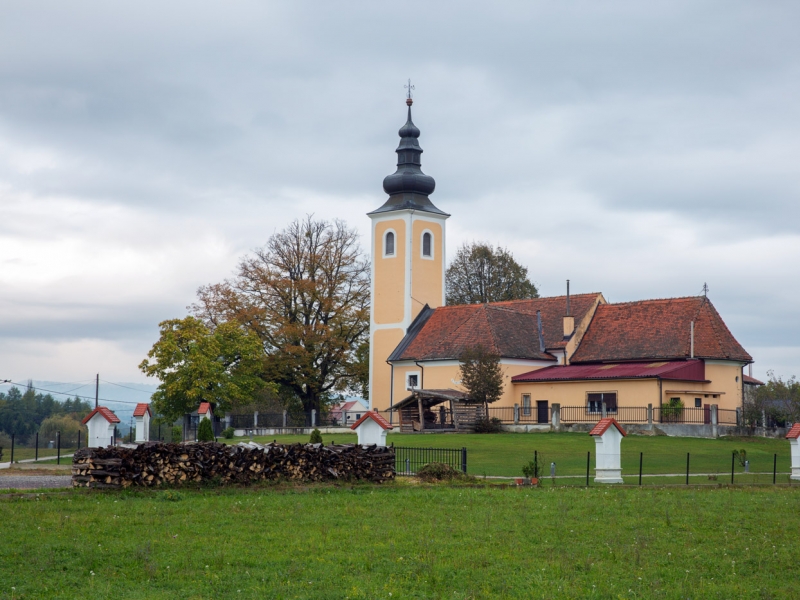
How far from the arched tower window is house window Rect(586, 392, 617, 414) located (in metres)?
16.1

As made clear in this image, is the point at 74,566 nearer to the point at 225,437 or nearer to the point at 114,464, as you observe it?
the point at 114,464

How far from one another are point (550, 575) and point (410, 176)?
45.8 metres

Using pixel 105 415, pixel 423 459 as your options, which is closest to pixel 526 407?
pixel 423 459

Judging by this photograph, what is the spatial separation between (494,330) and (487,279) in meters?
22.3

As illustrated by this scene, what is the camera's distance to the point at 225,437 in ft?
156

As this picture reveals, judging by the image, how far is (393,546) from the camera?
1292cm

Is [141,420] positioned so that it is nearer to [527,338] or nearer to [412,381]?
[412,381]

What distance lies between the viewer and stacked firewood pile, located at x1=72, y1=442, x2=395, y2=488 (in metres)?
19.0

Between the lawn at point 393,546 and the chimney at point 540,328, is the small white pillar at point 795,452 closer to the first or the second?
the lawn at point 393,546

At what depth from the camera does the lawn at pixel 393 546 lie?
35.9ft

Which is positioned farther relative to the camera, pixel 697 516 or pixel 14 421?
pixel 14 421

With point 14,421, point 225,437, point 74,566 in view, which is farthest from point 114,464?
point 14,421

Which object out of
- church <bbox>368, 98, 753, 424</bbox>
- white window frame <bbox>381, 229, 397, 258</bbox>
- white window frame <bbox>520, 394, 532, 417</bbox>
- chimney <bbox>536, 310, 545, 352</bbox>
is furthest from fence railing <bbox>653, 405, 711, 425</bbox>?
white window frame <bbox>381, 229, 397, 258</bbox>

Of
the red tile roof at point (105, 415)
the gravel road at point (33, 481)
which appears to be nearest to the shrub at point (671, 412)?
the red tile roof at point (105, 415)
